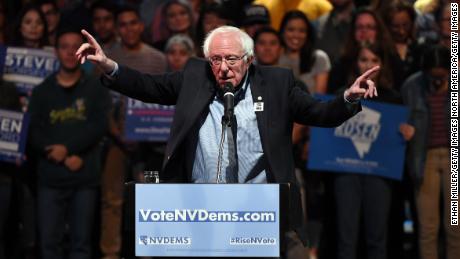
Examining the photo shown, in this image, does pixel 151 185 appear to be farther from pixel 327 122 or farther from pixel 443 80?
pixel 443 80

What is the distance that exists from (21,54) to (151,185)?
5267 millimetres

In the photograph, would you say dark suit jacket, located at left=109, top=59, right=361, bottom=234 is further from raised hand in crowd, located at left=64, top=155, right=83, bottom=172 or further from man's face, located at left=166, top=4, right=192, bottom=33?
man's face, located at left=166, top=4, right=192, bottom=33

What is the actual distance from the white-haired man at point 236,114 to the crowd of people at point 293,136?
3287mm

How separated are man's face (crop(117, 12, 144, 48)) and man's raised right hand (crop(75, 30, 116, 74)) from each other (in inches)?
170

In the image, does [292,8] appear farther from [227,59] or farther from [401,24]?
[227,59]

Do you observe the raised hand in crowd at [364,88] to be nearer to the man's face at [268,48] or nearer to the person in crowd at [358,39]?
the person in crowd at [358,39]

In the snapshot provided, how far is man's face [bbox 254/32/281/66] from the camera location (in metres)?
9.17

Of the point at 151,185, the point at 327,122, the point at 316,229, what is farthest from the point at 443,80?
the point at 151,185

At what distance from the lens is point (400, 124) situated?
29.1ft

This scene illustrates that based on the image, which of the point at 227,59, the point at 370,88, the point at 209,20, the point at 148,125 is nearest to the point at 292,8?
the point at 209,20

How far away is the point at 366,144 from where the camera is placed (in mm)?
8922

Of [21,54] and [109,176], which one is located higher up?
[21,54]

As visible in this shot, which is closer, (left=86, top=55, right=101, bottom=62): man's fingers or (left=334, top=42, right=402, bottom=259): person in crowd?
(left=86, top=55, right=101, bottom=62): man's fingers

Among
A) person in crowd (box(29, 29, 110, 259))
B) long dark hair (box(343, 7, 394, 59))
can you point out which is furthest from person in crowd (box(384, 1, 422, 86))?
person in crowd (box(29, 29, 110, 259))
